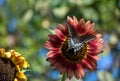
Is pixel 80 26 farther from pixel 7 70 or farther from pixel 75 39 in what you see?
pixel 7 70

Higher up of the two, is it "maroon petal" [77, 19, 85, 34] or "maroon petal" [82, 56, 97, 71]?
"maroon petal" [77, 19, 85, 34]

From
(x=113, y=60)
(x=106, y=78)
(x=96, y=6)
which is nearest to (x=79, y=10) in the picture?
(x=96, y=6)

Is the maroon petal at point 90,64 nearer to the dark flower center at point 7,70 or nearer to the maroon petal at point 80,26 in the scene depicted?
the maroon petal at point 80,26

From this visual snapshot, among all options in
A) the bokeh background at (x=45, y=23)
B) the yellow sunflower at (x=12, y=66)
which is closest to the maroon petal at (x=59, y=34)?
the yellow sunflower at (x=12, y=66)

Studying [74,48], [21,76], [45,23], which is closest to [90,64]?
[74,48]

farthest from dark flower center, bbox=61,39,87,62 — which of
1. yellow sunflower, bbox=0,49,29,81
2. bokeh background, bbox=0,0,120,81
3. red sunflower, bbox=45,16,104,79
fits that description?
bokeh background, bbox=0,0,120,81

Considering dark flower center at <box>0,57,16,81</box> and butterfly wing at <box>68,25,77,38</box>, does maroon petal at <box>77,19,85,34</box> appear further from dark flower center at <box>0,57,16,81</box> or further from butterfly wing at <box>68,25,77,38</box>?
dark flower center at <box>0,57,16,81</box>
